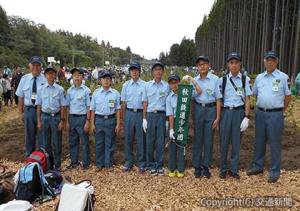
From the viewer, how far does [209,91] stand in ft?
21.2

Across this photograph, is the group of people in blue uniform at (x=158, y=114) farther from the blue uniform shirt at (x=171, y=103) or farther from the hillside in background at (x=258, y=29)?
the hillside in background at (x=258, y=29)

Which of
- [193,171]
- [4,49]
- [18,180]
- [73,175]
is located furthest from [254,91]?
[4,49]

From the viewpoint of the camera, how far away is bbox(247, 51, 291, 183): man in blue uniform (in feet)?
20.9

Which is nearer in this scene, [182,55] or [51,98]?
[51,98]

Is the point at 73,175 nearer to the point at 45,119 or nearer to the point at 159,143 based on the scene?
the point at 45,119

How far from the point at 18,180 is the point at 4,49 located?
221 feet

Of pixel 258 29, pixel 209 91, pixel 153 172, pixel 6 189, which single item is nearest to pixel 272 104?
pixel 209 91

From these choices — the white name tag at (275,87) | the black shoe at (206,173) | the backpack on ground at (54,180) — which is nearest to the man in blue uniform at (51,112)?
the backpack on ground at (54,180)

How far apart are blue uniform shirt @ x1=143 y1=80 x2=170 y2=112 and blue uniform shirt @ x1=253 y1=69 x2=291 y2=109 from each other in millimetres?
1534

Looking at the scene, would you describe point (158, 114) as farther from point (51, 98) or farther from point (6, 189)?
point (6, 189)

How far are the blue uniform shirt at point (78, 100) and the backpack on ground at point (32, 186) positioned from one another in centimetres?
175

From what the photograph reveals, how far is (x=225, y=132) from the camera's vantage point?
6527mm

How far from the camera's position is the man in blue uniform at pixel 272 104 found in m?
6.36

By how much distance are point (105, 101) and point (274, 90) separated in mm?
2779
